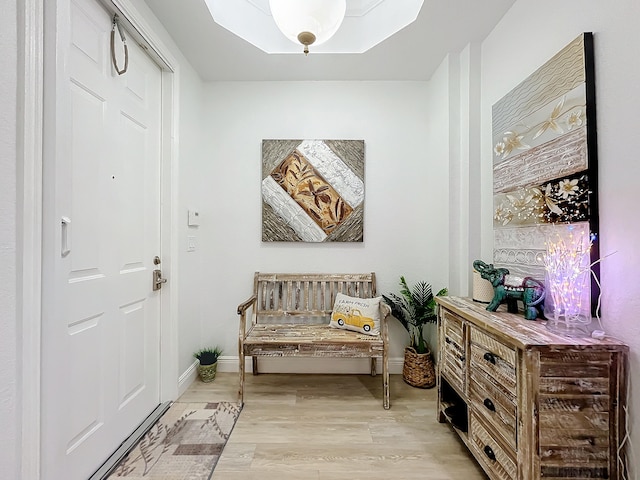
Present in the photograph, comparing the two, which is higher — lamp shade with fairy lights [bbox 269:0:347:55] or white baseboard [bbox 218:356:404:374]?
lamp shade with fairy lights [bbox 269:0:347:55]

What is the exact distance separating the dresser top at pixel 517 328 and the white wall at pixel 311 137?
3.29 ft

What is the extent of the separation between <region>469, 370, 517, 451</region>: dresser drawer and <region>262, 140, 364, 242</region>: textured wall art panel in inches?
56.2

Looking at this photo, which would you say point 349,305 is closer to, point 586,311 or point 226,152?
point 586,311

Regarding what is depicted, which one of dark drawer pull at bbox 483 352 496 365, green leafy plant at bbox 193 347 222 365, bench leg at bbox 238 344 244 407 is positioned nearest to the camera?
dark drawer pull at bbox 483 352 496 365

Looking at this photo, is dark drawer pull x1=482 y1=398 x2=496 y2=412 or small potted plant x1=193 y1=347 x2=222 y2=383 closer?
dark drawer pull x1=482 y1=398 x2=496 y2=412

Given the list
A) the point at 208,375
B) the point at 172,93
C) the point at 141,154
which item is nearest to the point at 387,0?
the point at 172,93

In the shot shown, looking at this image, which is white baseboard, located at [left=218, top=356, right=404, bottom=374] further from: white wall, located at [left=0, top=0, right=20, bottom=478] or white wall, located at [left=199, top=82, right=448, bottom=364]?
white wall, located at [left=0, top=0, right=20, bottom=478]

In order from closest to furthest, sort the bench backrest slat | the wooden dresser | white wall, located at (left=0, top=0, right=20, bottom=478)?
1. white wall, located at (left=0, top=0, right=20, bottom=478)
2. the wooden dresser
3. the bench backrest slat

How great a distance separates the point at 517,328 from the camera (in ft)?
4.22

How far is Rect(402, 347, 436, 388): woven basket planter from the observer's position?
94.0 inches

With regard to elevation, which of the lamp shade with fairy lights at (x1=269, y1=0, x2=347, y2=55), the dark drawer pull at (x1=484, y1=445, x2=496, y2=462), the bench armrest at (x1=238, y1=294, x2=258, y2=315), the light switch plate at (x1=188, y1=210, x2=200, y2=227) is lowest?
Result: the dark drawer pull at (x1=484, y1=445, x2=496, y2=462)

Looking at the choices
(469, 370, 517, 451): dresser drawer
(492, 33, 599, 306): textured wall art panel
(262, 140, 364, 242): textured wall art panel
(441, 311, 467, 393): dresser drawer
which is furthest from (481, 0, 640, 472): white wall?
(262, 140, 364, 242): textured wall art panel

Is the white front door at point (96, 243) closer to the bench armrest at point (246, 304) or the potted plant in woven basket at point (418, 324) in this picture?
the bench armrest at point (246, 304)

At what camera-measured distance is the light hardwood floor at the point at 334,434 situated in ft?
5.09
